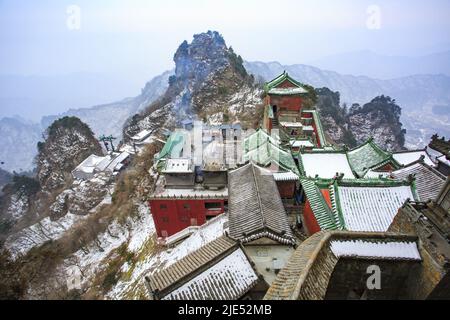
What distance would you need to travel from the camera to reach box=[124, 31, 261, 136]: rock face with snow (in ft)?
198

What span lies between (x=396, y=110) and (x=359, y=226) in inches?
3491

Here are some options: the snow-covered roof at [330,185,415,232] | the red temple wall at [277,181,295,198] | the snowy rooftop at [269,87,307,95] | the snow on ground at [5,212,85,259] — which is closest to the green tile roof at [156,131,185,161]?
the red temple wall at [277,181,295,198]

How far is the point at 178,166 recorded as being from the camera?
28562mm

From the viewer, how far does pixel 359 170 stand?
82.6 ft

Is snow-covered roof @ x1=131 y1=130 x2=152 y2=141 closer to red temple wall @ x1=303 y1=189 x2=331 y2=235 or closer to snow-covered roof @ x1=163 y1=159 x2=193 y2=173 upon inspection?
snow-covered roof @ x1=163 y1=159 x2=193 y2=173

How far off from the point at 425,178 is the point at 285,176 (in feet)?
35.9

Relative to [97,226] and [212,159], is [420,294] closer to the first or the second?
[212,159]

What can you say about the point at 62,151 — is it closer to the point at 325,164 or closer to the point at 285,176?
the point at 285,176

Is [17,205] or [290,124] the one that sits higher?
[290,124]

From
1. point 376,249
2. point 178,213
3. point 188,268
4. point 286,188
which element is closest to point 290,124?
point 286,188

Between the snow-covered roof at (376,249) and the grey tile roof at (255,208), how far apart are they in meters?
6.99

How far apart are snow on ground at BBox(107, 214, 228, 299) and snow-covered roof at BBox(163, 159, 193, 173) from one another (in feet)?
21.7

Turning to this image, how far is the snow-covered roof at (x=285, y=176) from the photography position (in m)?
23.8
